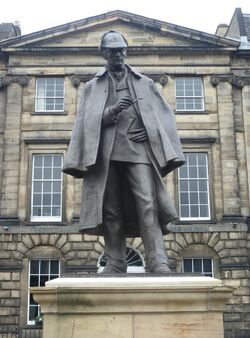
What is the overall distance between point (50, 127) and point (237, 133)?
7.85 meters

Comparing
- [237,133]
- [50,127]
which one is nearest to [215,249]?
[237,133]

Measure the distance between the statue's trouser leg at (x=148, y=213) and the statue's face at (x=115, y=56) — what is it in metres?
1.02

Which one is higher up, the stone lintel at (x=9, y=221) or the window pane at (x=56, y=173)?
the window pane at (x=56, y=173)

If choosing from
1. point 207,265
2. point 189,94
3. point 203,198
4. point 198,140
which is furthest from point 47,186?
point 189,94

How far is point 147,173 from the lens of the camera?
16.3ft

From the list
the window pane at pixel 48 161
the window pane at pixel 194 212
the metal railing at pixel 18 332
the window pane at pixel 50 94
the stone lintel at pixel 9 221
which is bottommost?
the metal railing at pixel 18 332

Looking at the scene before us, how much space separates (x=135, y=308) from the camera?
4.18m

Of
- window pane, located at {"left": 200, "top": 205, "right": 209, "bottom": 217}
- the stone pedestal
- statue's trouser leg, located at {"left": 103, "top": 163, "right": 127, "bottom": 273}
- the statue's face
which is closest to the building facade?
window pane, located at {"left": 200, "top": 205, "right": 209, "bottom": 217}

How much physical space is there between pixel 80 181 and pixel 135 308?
17.9 m

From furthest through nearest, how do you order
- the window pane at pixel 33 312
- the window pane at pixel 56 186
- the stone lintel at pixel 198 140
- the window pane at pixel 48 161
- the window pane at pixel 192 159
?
the stone lintel at pixel 198 140, the window pane at pixel 192 159, the window pane at pixel 48 161, the window pane at pixel 56 186, the window pane at pixel 33 312

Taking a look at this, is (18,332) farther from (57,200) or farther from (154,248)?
(154,248)

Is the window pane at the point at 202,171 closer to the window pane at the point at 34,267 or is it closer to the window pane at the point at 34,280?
the window pane at the point at 34,267

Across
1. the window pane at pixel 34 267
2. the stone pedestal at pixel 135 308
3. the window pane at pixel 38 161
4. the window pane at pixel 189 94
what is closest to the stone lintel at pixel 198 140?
the window pane at pixel 189 94

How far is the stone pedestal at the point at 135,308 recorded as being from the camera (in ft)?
13.6
